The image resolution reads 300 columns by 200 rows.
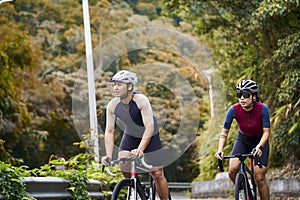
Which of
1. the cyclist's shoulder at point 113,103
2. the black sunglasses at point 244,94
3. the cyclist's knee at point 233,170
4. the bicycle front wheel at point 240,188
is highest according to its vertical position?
the black sunglasses at point 244,94

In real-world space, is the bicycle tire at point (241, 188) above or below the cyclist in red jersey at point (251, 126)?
below

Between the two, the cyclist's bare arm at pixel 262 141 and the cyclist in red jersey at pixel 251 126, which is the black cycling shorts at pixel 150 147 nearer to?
the cyclist in red jersey at pixel 251 126

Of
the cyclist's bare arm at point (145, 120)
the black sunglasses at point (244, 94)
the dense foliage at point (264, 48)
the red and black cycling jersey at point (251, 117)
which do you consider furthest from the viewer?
the dense foliage at point (264, 48)

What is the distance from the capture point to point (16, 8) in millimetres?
37344

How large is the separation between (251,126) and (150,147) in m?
1.43

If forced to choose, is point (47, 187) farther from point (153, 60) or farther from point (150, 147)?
point (153, 60)

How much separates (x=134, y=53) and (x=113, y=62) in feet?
6.83

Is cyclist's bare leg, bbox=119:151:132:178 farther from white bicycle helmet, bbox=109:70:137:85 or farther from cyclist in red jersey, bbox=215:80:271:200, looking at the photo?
cyclist in red jersey, bbox=215:80:271:200

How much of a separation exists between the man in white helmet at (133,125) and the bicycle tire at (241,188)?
2.82 ft

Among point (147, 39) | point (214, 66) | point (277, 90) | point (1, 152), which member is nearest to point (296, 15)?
point (277, 90)

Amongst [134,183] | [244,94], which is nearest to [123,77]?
[134,183]

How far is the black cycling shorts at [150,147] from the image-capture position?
8.70 metres

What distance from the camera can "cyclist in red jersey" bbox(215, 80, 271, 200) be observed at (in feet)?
29.9

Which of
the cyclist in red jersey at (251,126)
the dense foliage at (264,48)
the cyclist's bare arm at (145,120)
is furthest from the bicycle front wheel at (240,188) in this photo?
the dense foliage at (264,48)
